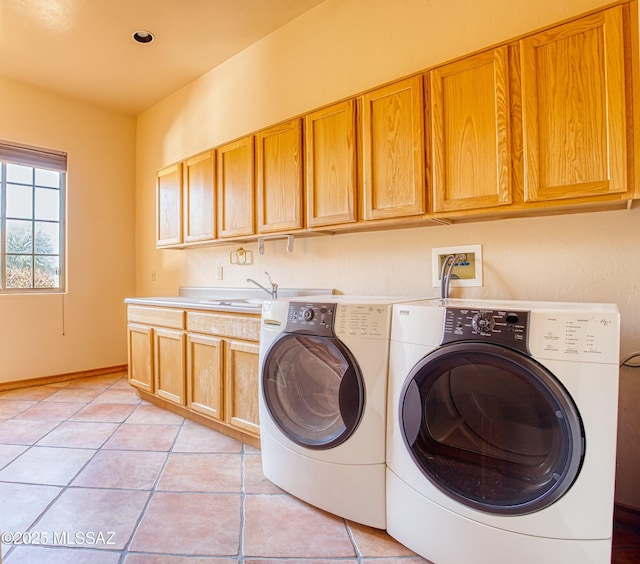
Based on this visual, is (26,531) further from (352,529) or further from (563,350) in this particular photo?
(563,350)

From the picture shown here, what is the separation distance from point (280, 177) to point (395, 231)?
820 millimetres

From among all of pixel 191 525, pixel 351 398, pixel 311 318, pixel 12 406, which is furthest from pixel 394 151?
pixel 12 406

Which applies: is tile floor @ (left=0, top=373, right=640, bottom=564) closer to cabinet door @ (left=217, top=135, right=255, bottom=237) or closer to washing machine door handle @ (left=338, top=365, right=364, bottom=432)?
washing machine door handle @ (left=338, top=365, right=364, bottom=432)

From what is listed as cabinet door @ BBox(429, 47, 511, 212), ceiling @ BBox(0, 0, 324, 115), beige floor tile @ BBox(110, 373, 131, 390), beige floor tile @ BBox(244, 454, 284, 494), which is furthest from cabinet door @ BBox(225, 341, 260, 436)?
ceiling @ BBox(0, 0, 324, 115)

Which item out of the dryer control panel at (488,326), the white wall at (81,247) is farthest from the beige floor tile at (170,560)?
the white wall at (81,247)

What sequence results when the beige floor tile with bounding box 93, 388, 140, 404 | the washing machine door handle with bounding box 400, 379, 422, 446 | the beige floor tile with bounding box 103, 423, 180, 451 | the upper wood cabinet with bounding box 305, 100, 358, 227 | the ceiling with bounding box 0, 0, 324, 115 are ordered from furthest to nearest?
the beige floor tile with bounding box 93, 388, 140, 404 → the ceiling with bounding box 0, 0, 324, 115 → the beige floor tile with bounding box 103, 423, 180, 451 → the upper wood cabinet with bounding box 305, 100, 358, 227 → the washing machine door handle with bounding box 400, 379, 422, 446

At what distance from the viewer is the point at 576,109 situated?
1463 mm

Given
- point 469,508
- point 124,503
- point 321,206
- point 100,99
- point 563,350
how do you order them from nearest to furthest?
point 563,350, point 469,508, point 124,503, point 321,206, point 100,99

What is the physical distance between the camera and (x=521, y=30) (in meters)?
1.83

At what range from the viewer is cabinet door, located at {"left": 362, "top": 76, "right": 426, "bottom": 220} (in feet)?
6.07

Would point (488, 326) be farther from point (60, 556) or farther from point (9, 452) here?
point (9, 452)

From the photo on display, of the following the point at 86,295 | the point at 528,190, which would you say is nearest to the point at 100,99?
the point at 86,295

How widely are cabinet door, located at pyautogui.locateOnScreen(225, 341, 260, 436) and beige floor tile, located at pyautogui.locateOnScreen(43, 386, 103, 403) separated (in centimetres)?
170

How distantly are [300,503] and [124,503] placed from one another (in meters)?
0.80
